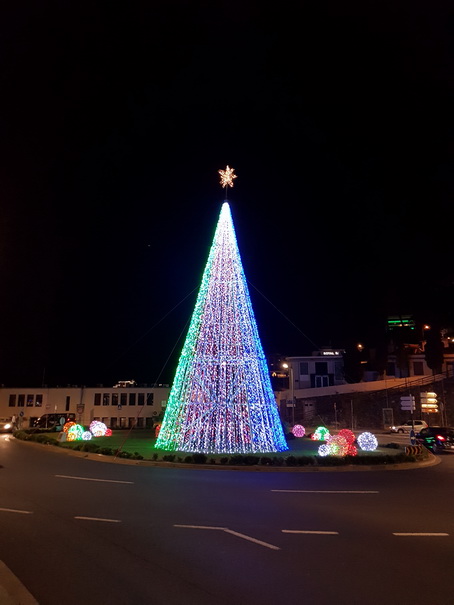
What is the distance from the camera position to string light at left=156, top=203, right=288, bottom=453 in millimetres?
19641

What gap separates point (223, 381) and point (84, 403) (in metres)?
39.3

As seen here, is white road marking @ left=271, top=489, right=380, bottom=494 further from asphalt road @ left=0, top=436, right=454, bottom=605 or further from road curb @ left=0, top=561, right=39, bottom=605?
road curb @ left=0, top=561, right=39, bottom=605

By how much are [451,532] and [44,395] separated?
53060 mm

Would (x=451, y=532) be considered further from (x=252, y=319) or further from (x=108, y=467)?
(x=252, y=319)

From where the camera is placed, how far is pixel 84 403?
2158 inches

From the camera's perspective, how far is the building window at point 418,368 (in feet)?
181

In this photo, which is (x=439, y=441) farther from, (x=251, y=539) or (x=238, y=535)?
(x=251, y=539)

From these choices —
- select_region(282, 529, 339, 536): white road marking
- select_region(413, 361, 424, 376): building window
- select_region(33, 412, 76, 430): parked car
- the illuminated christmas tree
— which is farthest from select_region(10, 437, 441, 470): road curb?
select_region(413, 361, 424, 376): building window

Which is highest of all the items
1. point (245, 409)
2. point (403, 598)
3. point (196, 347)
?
point (196, 347)

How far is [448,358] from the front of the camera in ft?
179

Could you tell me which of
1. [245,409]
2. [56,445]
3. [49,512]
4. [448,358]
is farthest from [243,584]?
[448,358]

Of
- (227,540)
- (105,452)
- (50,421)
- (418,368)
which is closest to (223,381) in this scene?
(105,452)

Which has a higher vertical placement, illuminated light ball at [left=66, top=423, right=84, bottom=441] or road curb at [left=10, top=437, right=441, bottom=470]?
illuminated light ball at [left=66, top=423, right=84, bottom=441]

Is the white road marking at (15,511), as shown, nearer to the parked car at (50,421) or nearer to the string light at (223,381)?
the string light at (223,381)
